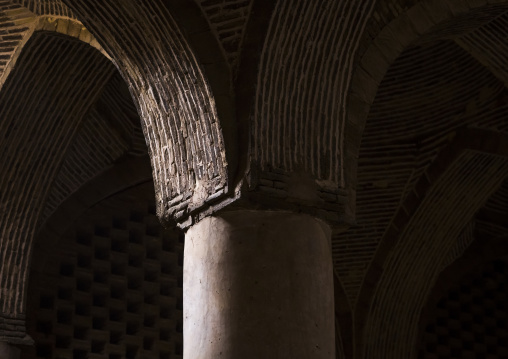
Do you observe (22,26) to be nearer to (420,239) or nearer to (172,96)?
(172,96)

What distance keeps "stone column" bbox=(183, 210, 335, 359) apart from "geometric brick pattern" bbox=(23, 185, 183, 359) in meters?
3.61

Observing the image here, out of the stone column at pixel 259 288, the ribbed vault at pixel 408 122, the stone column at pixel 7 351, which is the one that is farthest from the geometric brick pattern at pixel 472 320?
the stone column at pixel 259 288

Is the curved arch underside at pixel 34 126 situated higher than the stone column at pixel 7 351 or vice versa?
the curved arch underside at pixel 34 126

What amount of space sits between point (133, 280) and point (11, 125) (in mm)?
2186

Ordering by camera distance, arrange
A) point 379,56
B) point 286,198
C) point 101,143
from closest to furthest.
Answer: point 286,198 < point 379,56 < point 101,143

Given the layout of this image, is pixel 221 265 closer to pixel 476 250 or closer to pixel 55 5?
pixel 55 5

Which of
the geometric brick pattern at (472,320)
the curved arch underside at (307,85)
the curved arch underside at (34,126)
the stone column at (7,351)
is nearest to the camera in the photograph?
the curved arch underside at (307,85)

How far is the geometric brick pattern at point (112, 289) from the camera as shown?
826cm

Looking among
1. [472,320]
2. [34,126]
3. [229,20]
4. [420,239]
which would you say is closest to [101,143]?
[34,126]

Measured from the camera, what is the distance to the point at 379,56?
5.36 m

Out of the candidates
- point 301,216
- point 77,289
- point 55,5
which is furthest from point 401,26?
point 77,289

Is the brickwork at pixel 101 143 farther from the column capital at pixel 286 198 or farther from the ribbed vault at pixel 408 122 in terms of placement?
the column capital at pixel 286 198

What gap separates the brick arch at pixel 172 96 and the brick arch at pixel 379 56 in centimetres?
59

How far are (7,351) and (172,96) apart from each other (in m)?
2.50
